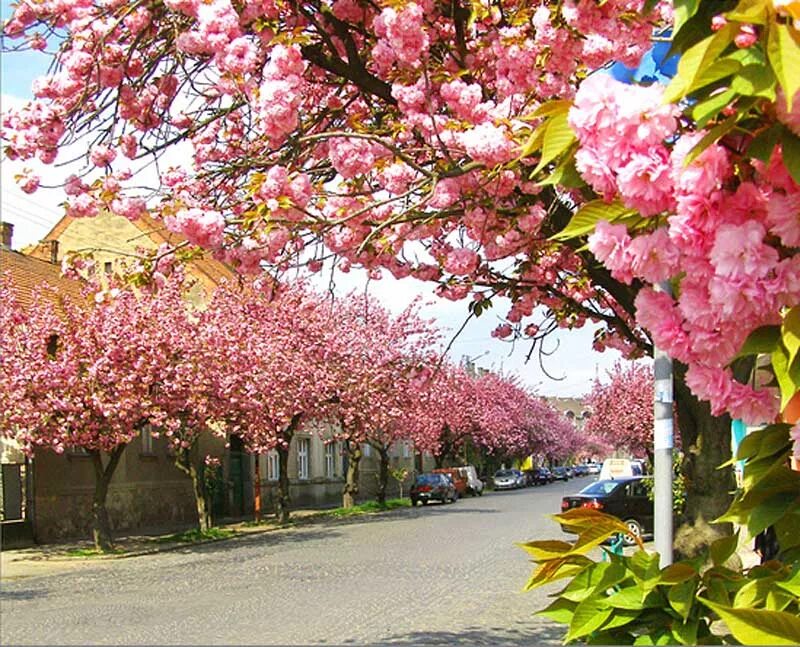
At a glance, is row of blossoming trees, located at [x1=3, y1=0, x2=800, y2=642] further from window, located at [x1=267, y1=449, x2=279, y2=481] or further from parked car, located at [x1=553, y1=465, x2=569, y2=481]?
parked car, located at [x1=553, y1=465, x2=569, y2=481]

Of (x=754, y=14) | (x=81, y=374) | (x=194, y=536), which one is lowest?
(x=194, y=536)

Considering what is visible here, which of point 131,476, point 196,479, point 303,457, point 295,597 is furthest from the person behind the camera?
point 303,457

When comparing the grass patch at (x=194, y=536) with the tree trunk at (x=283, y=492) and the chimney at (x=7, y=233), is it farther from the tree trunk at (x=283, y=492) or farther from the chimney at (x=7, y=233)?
the chimney at (x=7, y=233)

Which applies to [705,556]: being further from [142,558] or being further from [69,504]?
[69,504]

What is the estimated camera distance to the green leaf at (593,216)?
7.98 ft

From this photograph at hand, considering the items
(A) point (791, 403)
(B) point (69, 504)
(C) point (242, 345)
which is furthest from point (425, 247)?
(B) point (69, 504)

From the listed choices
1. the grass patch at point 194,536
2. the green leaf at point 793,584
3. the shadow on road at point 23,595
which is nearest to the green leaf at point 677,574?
the green leaf at point 793,584

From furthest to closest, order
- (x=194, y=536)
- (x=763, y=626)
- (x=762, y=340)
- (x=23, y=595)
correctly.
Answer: (x=194, y=536)
(x=23, y=595)
(x=763, y=626)
(x=762, y=340)

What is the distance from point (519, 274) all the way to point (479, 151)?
9.86 ft

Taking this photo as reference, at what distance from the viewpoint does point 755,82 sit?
6.61ft

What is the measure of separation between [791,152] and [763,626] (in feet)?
4.05

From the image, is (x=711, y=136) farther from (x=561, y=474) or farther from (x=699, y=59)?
(x=561, y=474)

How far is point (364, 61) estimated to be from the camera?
22.2 feet

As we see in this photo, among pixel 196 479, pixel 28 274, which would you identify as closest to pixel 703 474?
pixel 196 479
